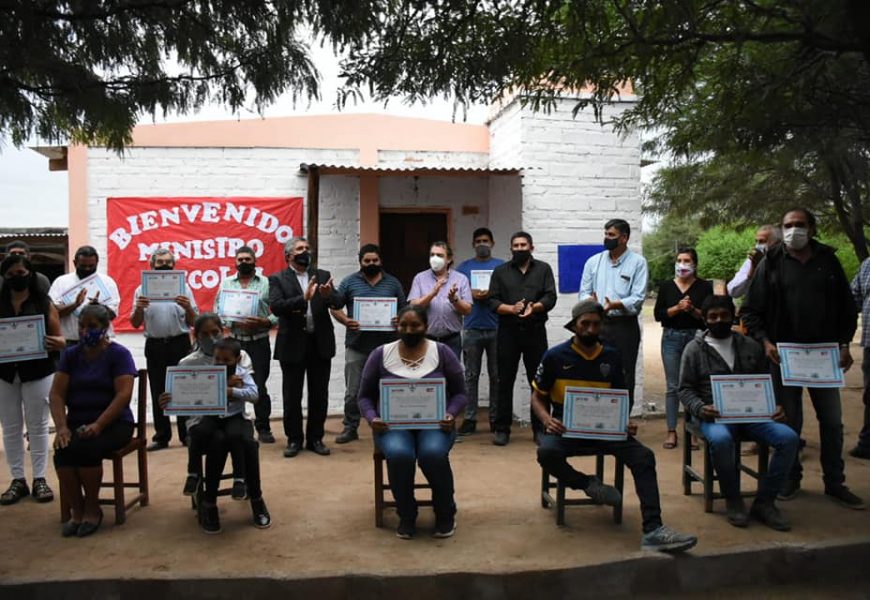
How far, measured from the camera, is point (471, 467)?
6055mm

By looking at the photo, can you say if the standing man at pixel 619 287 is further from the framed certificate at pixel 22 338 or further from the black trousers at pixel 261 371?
the framed certificate at pixel 22 338

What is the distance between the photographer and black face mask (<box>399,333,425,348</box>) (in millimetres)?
4777

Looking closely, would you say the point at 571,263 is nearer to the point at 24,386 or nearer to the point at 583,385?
the point at 583,385

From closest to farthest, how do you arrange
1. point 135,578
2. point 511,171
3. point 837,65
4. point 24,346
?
point 135,578 → point 24,346 → point 837,65 → point 511,171

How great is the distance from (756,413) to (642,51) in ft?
7.75

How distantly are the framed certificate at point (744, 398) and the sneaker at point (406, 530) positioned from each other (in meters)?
2.04

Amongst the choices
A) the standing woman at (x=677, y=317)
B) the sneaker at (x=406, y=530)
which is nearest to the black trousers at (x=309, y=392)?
the sneaker at (x=406, y=530)

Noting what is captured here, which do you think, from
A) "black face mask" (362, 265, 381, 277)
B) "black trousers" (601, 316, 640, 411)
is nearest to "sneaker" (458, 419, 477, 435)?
"black trousers" (601, 316, 640, 411)

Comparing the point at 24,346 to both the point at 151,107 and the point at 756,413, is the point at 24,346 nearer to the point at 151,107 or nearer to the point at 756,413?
the point at 151,107

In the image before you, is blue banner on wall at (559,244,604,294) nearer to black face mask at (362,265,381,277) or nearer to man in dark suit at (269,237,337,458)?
black face mask at (362,265,381,277)

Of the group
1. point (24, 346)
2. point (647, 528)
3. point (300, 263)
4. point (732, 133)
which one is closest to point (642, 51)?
point (732, 133)

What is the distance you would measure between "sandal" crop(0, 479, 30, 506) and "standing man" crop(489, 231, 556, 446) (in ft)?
12.5

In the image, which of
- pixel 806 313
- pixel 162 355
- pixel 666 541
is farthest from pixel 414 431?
pixel 162 355

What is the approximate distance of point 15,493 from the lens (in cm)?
518
